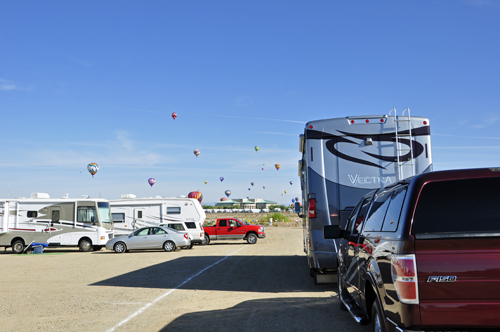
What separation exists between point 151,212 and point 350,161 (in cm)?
2105

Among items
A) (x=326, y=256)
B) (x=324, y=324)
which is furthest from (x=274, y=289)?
(x=324, y=324)

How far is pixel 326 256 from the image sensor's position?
9.08m

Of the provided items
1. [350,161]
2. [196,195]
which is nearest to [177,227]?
[350,161]

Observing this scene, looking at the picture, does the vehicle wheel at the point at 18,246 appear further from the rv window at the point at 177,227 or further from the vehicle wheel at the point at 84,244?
the rv window at the point at 177,227

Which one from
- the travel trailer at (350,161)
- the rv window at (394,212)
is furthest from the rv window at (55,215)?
the rv window at (394,212)

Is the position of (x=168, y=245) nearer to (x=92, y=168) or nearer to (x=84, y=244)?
(x=84, y=244)

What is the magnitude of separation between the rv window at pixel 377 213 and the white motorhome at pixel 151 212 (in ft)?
76.0

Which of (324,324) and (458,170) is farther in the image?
(324,324)

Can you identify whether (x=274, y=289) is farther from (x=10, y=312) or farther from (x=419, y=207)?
(x=419, y=207)

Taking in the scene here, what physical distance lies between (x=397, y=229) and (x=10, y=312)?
288 inches

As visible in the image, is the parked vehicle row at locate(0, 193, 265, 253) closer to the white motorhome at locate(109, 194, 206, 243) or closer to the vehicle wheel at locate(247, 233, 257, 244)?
the white motorhome at locate(109, 194, 206, 243)

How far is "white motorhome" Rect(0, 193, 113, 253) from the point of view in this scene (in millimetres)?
24109

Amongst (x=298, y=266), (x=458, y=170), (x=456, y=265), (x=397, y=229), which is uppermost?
(x=458, y=170)

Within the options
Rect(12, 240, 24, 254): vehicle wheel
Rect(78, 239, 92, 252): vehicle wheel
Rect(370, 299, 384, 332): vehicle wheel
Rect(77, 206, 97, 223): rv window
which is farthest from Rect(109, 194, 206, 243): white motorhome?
Rect(370, 299, 384, 332): vehicle wheel
